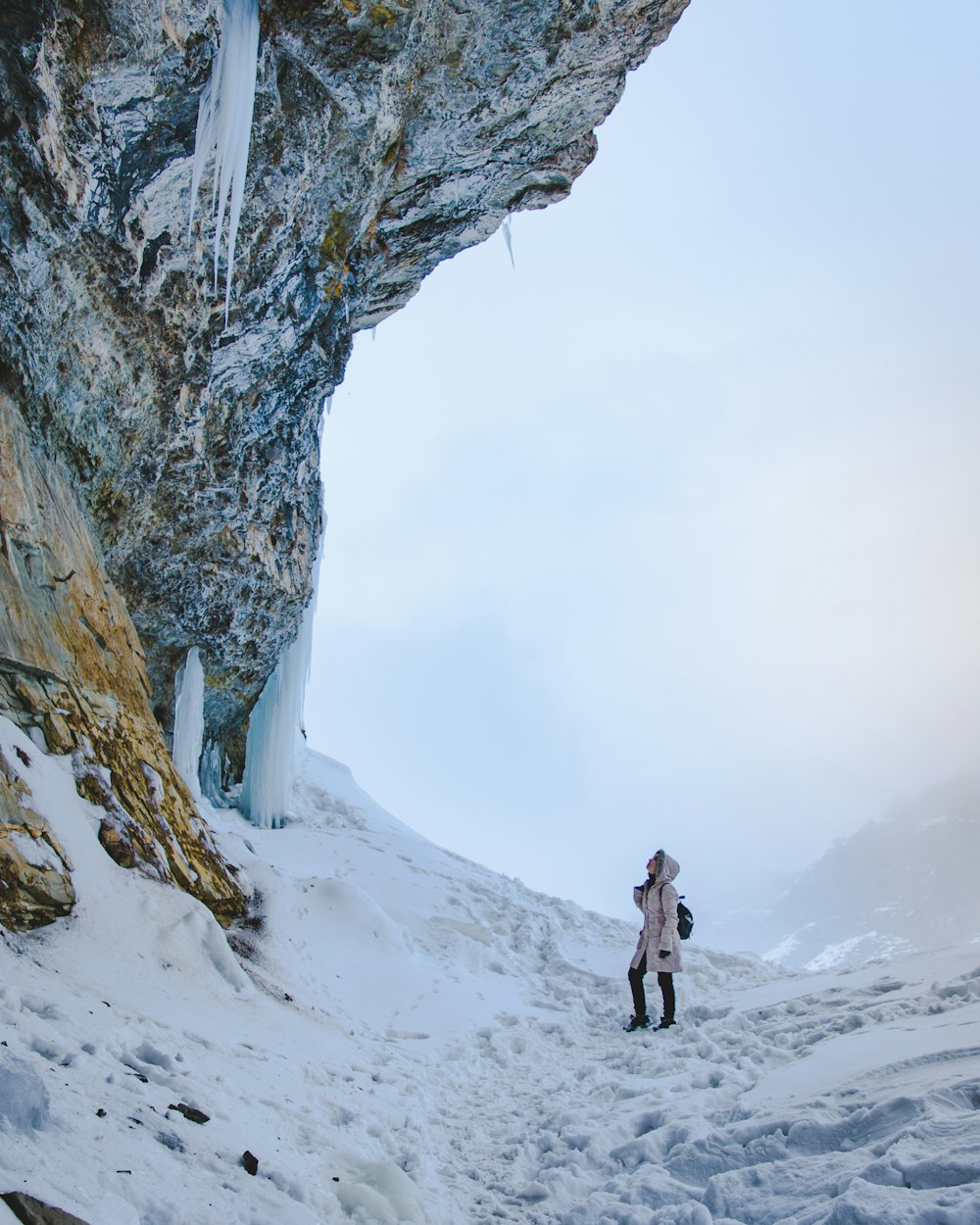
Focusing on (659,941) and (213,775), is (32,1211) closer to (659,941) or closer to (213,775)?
(659,941)

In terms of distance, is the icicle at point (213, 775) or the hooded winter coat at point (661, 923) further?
the icicle at point (213, 775)

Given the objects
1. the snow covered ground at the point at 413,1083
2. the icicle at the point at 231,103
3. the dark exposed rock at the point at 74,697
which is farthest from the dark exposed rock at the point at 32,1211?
the icicle at the point at 231,103

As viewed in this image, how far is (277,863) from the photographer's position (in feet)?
34.8

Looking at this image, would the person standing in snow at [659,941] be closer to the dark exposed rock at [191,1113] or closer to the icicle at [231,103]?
the dark exposed rock at [191,1113]

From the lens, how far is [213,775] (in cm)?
1395

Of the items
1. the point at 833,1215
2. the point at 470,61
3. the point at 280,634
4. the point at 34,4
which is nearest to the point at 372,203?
the point at 470,61

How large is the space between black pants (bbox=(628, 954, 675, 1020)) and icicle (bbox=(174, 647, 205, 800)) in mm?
6718

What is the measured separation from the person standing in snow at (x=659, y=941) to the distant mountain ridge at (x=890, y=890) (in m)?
140

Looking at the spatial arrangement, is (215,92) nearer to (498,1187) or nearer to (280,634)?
(280,634)

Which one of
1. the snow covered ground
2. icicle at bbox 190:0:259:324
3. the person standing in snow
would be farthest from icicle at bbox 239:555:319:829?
the person standing in snow

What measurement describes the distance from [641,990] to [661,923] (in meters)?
0.63

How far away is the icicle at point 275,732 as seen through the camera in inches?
521

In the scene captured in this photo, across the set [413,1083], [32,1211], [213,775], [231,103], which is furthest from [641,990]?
[213,775]

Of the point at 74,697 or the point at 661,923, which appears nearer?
the point at 74,697
